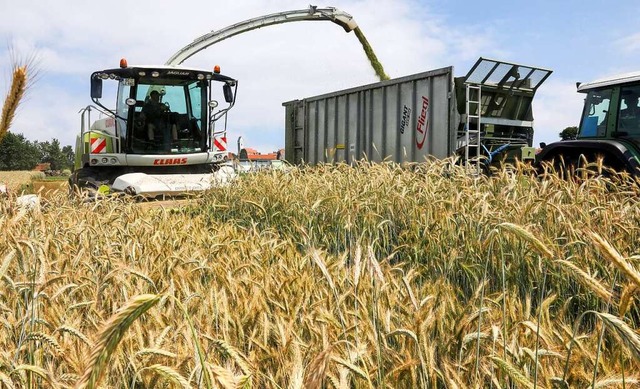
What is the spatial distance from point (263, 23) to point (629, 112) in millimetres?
9172

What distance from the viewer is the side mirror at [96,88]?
9.05m

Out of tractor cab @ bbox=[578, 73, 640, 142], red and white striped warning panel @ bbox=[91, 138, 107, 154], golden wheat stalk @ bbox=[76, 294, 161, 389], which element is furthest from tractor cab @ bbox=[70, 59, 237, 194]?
golden wheat stalk @ bbox=[76, 294, 161, 389]

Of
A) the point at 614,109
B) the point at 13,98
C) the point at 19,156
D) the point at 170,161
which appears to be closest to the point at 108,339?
the point at 13,98

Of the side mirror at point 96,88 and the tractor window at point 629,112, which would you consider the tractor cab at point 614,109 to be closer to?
the tractor window at point 629,112

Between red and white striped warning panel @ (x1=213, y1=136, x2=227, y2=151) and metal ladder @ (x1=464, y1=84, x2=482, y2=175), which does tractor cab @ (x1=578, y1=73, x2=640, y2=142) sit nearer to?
metal ladder @ (x1=464, y1=84, x2=482, y2=175)

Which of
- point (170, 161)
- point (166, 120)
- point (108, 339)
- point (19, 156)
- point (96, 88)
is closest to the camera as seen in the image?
point (108, 339)

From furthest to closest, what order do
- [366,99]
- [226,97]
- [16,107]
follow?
1. [366,99]
2. [226,97]
3. [16,107]

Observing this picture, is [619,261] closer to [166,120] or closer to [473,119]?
[473,119]

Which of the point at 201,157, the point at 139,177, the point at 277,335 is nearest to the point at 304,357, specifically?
the point at 277,335

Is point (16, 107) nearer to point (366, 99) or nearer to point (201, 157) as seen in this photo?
point (201, 157)

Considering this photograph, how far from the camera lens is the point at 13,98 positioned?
241 centimetres

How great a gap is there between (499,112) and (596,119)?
9.27 ft

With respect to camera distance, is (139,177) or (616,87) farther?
(139,177)

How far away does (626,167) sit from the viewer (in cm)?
698
